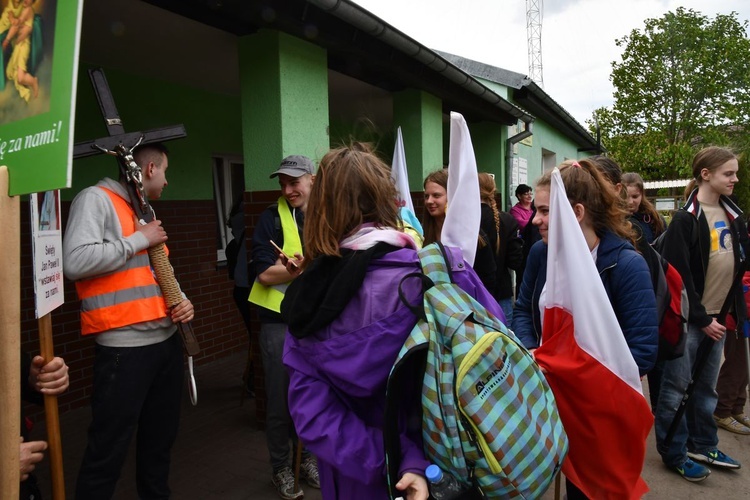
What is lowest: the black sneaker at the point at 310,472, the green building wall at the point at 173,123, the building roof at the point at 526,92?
the black sneaker at the point at 310,472

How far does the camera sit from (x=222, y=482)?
3.44 metres

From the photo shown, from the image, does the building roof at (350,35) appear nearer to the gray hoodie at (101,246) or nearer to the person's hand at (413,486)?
the gray hoodie at (101,246)

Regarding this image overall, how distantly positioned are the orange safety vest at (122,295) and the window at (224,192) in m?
3.83

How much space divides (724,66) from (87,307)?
3003 cm

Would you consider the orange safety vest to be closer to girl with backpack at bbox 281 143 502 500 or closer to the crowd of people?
the crowd of people

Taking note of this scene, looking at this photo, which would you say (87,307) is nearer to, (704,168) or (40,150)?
(40,150)

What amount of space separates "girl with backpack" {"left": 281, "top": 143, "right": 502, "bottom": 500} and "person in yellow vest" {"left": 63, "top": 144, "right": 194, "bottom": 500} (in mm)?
1161

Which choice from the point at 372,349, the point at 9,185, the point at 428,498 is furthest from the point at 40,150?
the point at 428,498

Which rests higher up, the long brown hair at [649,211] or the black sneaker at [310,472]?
the long brown hair at [649,211]

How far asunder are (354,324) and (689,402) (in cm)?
318

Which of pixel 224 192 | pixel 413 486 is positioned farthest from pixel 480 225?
pixel 224 192

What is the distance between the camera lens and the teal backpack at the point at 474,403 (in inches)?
49.9

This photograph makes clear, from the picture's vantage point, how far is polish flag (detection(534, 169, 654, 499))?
190cm

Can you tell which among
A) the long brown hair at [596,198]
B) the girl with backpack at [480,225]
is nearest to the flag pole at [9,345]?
the long brown hair at [596,198]
